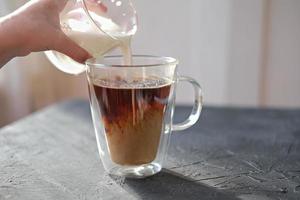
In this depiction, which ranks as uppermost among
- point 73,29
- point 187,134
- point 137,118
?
point 73,29

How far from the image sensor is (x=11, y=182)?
647mm

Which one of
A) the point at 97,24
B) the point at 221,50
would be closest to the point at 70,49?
the point at 97,24

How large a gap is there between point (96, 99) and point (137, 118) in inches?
3.0

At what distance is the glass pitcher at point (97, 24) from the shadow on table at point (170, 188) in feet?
0.71

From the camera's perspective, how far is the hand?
2.21ft

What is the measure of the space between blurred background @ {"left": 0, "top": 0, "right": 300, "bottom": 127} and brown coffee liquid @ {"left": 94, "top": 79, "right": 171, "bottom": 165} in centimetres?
112

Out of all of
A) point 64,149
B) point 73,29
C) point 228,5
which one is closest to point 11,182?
point 64,149

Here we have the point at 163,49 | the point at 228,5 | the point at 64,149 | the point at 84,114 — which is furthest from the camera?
the point at 163,49

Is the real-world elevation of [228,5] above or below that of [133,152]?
above

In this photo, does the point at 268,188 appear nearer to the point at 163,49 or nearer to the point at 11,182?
the point at 11,182

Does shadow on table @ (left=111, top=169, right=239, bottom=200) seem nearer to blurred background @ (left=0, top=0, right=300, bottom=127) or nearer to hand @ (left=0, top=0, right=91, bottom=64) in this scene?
hand @ (left=0, top=0, right=91, bottom=64)

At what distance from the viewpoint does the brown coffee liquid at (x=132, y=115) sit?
25.2 inches

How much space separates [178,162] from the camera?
73 centimetres

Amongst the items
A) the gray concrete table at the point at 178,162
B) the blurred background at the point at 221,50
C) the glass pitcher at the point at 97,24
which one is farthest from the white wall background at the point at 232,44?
the glass pitcher at the point at 97,24
